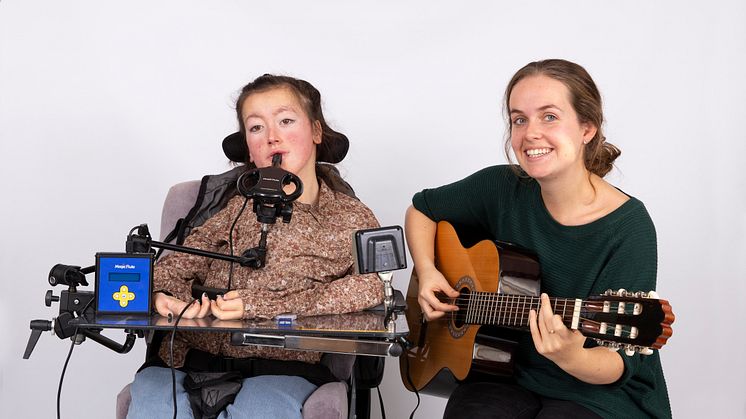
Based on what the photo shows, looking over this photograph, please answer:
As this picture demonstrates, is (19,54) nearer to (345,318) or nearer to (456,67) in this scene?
(456,67)

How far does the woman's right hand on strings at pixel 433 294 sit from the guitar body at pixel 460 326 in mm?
44

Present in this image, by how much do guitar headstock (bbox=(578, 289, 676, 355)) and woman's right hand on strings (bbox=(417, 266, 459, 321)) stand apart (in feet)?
2.23

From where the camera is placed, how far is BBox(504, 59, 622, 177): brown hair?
8.69ft

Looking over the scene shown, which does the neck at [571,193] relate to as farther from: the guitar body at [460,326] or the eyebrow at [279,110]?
the eyebrow at [279,110]

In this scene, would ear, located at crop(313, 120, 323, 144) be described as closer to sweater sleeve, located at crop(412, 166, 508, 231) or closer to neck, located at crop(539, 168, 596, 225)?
sweater sleeve, located at crop(412, 166, 508, 231)

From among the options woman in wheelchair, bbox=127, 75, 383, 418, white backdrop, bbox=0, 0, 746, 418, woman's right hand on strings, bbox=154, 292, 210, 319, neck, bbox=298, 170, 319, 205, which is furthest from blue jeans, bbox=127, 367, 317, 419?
white backdrop, bbox=0, 0, 746, 418

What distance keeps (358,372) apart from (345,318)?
452 millimetres

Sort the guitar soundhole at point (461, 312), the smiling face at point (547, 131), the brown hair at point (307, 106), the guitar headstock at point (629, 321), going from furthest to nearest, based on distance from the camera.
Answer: the brown hair at point (307, 106), the guitar soundhole at point (461, 312), the smiling face at point (547, 131), the guitar headstock at point (629, 321)

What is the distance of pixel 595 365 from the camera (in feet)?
7.75

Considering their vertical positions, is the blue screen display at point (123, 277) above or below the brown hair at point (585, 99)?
below

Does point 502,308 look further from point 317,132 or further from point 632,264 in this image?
point 317,132

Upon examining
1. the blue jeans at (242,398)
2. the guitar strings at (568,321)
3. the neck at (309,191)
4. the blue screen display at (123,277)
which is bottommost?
the blue jeans at (242,398)

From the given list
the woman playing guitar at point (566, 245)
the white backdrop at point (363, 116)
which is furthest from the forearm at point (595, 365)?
the white backdrop at point (363, 116)

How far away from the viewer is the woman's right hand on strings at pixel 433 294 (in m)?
2.87
